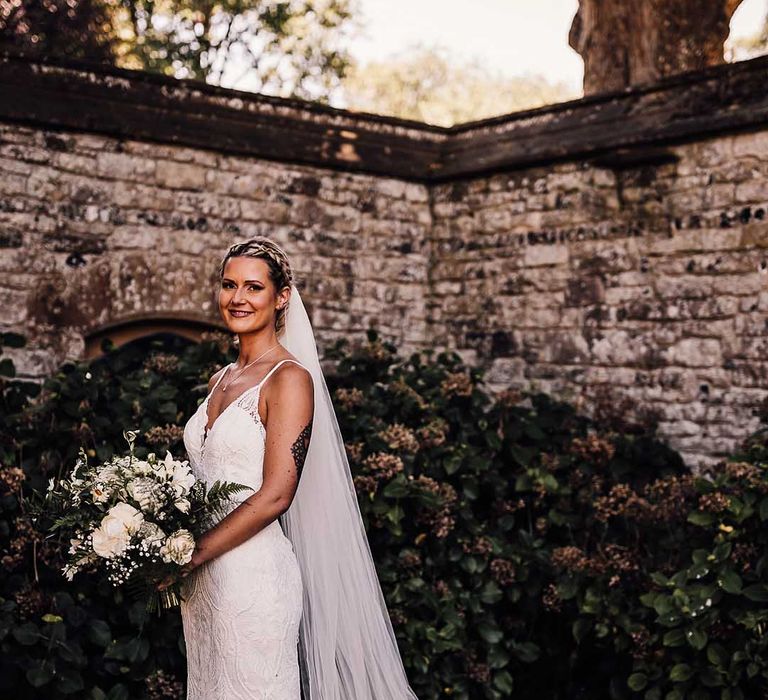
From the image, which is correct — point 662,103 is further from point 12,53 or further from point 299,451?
point 299,451

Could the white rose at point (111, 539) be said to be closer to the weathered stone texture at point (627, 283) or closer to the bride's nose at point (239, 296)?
the bride's nose at point (239, 296)

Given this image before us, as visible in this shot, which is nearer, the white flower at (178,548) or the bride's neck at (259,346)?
the white flower at (178,548)

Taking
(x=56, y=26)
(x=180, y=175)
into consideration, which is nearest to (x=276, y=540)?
(x=180, y=175)

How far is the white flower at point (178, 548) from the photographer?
2.84 meters

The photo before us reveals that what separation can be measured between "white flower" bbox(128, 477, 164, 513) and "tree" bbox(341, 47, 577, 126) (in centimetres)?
2115

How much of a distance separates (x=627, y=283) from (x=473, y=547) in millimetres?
2312

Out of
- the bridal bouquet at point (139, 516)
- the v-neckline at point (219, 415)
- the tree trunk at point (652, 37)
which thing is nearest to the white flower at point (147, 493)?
the bridal bouquet at point (139, 516)

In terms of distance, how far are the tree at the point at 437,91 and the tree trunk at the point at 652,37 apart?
47.8 ft

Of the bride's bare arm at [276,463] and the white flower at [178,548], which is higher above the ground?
the bride's bare arm at [276,463]

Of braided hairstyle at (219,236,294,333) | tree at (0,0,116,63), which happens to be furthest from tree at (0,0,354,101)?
braided hairstyle at (219,236,294,333)

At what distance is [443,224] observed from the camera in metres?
7.67

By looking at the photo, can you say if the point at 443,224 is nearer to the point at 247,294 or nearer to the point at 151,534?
the point at 247,294

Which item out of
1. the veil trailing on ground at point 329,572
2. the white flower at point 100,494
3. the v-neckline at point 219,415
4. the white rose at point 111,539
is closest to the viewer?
the white rose at point 111,539

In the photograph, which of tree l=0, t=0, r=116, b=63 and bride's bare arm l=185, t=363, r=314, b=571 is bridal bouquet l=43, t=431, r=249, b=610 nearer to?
bride's bare arm l=185, t=363, r=314, b=571
